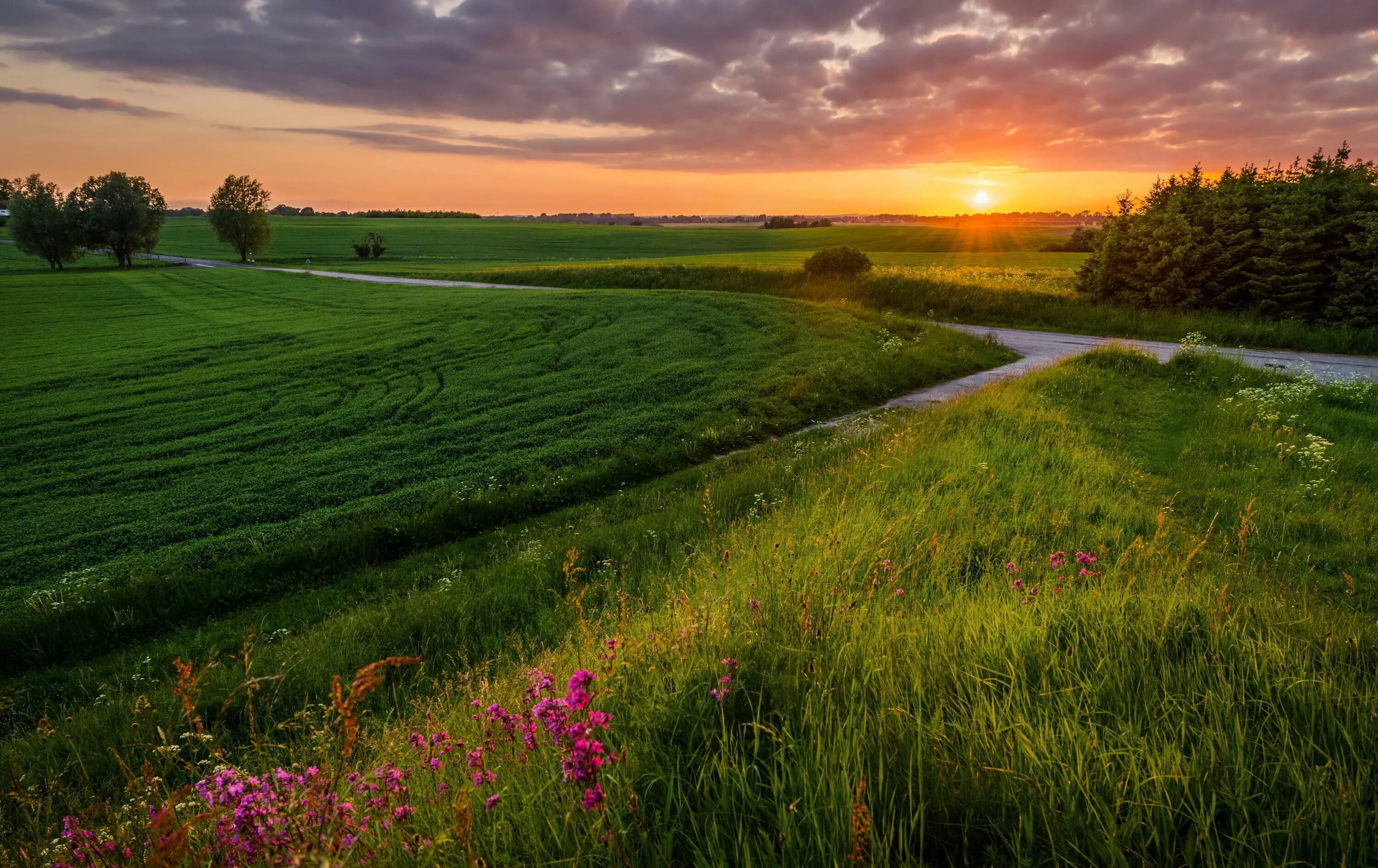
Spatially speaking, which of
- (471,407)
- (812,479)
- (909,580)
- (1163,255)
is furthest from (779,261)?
(909,580)

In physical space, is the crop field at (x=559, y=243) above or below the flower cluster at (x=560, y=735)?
above

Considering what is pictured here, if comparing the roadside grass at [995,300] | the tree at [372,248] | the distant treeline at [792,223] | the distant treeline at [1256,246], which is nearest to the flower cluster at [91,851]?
the roadside grass at [995,300]

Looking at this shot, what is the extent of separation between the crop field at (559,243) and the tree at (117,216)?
8.76 m

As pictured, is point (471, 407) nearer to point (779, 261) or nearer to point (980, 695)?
point (980, 695)

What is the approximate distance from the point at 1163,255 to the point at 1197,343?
7.92 meters

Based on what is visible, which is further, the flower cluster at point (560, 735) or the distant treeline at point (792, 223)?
the distant treeline at point (792, 223)

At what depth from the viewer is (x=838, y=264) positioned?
33.6m

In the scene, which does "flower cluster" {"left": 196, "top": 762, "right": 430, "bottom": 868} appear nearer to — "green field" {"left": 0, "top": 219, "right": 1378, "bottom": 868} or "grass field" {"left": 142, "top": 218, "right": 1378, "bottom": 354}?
"green field" {"left": 0, "top": 219, "right": 1378, "bottom": 868}

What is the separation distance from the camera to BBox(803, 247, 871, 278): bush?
33.3m

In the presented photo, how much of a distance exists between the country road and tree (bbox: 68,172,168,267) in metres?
88.3

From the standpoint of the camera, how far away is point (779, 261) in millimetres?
61875

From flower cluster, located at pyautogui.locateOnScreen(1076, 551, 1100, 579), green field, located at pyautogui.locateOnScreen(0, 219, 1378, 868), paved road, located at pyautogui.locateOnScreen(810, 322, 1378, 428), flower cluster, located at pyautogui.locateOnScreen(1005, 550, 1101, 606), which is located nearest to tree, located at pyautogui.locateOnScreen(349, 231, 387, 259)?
green field, located at pyautogui.locateOnScreen(0, 219, 1378, 868)

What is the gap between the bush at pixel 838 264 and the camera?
1310 inches

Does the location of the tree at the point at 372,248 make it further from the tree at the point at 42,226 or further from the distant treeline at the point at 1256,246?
the distant treeline at the point at 1256,246
